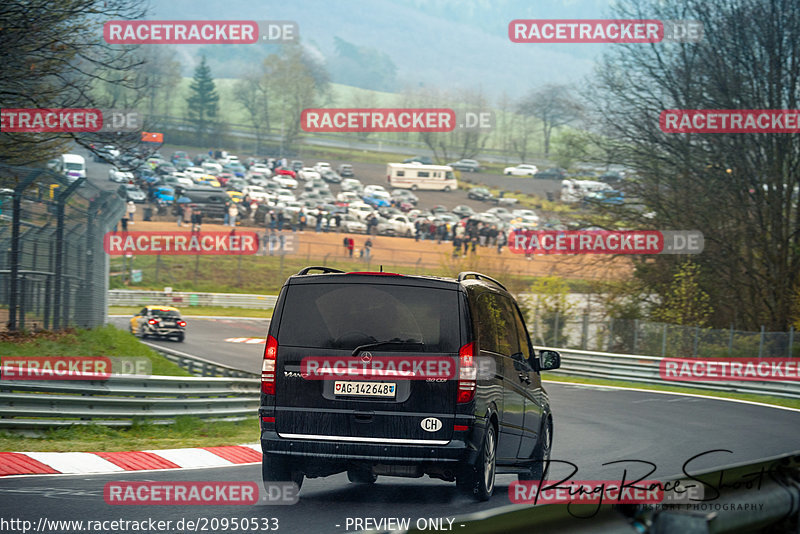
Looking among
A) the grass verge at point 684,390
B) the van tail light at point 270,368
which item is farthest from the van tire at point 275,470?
the grass verge at point 684,390

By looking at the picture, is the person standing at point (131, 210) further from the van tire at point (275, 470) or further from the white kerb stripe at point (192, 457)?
the van tire at point (275, 470)

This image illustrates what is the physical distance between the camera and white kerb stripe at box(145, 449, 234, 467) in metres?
11.0

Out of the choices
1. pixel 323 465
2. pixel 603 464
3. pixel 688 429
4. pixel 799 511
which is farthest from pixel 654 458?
pixel 799 511

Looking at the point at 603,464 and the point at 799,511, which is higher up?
the point at 799,511

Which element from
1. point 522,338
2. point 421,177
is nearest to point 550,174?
point 421,177

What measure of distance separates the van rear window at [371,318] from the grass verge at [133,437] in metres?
4.62

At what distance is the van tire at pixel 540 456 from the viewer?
1034cm

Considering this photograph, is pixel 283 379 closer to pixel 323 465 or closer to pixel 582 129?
pixel 323 465

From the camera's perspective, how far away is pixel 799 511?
12.2 ft

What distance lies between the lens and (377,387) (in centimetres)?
782

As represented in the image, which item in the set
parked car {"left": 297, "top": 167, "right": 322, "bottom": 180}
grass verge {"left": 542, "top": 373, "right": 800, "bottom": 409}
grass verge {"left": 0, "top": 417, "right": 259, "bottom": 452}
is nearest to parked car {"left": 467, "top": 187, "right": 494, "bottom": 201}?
parked car {"left": 297, "top": 167, "right": 322, "bottom": 180}

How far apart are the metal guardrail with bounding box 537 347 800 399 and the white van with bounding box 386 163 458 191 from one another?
230 ft

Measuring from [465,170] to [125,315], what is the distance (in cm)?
7356

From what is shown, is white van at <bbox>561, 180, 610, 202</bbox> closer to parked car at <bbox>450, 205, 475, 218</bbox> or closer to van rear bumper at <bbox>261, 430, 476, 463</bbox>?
van rear bumper at <bbox>261, 430, 476, 463</bbox>
